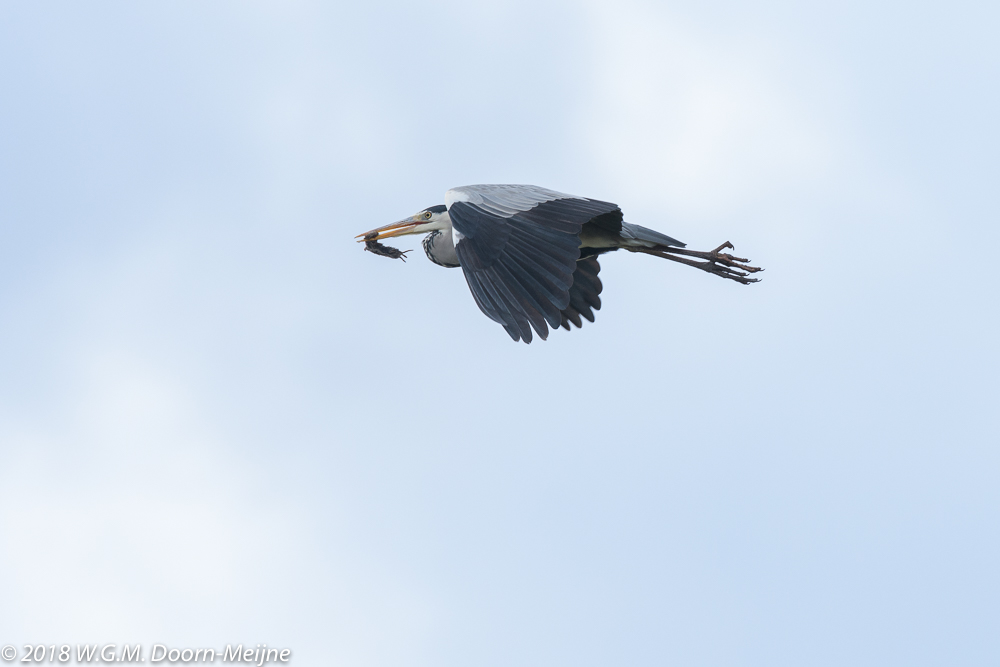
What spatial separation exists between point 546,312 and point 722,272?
3.71 metres

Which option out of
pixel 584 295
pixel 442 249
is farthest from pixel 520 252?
pixel 584 295

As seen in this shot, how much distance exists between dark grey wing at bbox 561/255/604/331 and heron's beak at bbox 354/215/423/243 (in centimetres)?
187

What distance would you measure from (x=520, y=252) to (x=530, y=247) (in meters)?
0.11

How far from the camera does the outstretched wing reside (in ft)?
29.1

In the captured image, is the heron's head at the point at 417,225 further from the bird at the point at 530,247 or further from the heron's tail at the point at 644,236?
the heron's tail at the point at 644,236

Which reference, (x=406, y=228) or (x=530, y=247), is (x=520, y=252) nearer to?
(x=530, y=247)

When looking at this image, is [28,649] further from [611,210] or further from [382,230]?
[611,210]

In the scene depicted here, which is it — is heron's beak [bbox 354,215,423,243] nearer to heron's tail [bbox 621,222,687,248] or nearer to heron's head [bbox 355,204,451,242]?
heron's head [bbox 355,204,451,242]

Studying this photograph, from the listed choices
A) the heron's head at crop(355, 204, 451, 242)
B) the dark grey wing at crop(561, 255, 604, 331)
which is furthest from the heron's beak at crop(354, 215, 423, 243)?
the dark grey wing at crop(561, 255, 604, 331)

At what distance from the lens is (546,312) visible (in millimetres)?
8836

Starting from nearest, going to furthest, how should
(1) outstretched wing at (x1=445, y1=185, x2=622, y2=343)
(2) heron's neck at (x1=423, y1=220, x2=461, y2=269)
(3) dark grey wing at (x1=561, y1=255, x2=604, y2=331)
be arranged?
(1) outstretched wing at (x1=445, y1=185, x2=622, y2=343), (2) heron's neck at (x1=423, y1=220, x2=461, y2=269), (3) dark grey wing at (x1=561, y1=255, x2=604, y2=331)

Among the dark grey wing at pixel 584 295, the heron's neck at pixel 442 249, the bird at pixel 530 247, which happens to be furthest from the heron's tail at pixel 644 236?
the heron's neck at pixel 442 249

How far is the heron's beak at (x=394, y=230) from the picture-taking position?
11734mm

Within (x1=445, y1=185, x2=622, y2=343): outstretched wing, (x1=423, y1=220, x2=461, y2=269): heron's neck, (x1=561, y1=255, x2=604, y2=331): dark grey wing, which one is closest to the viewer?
(x1=445, y1=185, x2=622, y2=343): outstretched wing
